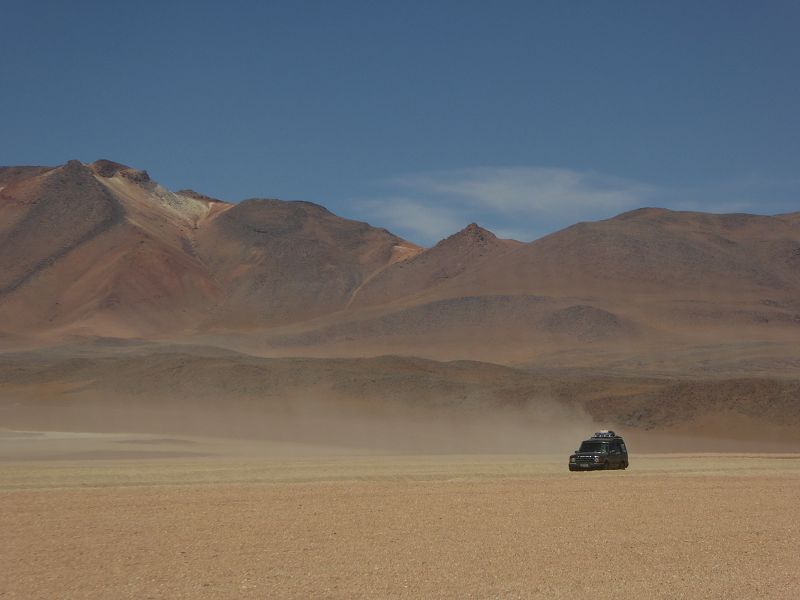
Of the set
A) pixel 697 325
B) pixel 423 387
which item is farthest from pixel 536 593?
pixel 697 325

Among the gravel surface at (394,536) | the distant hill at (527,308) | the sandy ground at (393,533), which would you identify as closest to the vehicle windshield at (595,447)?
the sandy ground at (393,533)

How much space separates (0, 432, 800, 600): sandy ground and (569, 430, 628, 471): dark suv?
121 centimetres

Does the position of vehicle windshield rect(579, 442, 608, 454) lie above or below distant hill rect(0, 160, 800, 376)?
below

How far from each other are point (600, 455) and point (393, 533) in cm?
1923

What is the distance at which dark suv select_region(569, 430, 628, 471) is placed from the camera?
3941cm

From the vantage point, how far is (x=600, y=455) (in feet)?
129

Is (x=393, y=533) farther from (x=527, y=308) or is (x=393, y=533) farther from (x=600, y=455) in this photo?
(x=527, y=308)

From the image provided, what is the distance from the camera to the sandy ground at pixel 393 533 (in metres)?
16.6

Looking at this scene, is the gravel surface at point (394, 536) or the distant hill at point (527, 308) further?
the distant hill at point (527, 308)

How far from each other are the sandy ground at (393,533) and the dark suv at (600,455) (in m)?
1.21

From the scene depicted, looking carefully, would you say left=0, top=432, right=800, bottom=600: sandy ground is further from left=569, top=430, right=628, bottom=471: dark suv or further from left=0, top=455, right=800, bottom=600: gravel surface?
left=569, top=430, right=628, bottom=471: dark suv

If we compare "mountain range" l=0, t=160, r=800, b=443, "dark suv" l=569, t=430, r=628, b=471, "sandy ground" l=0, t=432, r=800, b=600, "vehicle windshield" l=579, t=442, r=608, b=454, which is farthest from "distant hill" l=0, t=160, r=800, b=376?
"sandy ground" l=0, t=432, r=800, b=600

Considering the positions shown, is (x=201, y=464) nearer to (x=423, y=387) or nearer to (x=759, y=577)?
(x=759, y=577)

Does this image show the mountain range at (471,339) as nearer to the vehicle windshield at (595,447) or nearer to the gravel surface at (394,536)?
the vehicle windshield at (595,447)
